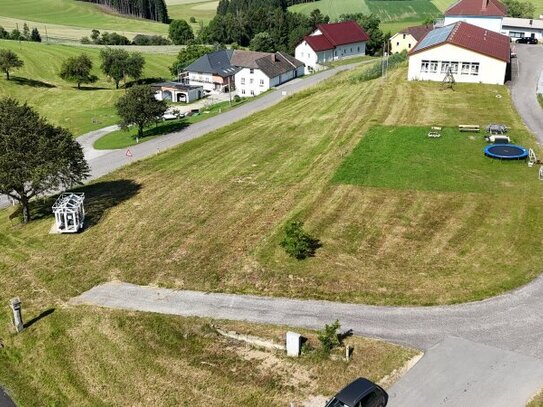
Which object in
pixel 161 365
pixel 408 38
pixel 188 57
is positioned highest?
pixel 408 38

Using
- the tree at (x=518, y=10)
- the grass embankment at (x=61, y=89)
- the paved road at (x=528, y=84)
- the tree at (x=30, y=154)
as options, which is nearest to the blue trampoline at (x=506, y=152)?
the paved road at (x=528, y=84)

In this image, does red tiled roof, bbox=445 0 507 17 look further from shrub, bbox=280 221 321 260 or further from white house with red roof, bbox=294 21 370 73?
shrub, bbox=280 221 321 260

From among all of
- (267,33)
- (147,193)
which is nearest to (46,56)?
(267,33)

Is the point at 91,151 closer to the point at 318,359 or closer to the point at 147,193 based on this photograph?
the point at 147,193

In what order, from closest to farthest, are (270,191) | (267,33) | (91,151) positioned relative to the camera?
(270,191) < (91,151) < (267,33)

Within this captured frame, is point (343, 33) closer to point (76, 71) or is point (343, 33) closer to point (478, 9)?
point (478, 9)

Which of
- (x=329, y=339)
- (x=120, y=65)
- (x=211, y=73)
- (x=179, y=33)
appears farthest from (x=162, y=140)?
(x=179, y=33)

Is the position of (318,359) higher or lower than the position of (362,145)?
lower

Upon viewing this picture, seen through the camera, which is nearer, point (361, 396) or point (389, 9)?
point (361, 396)
